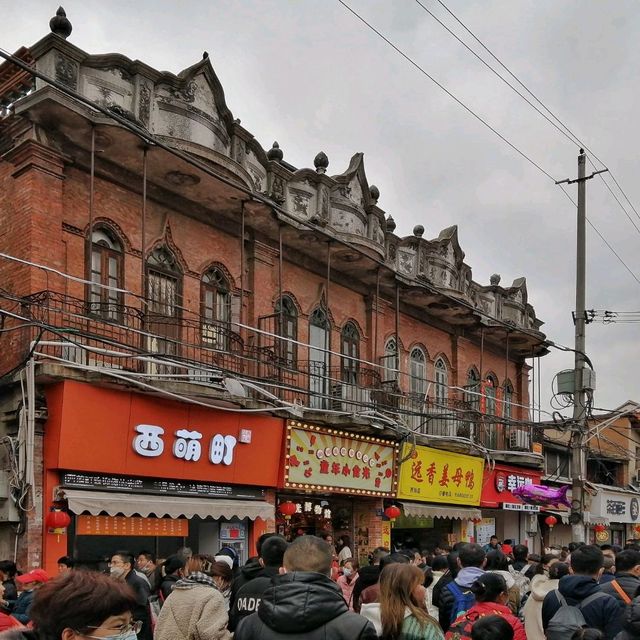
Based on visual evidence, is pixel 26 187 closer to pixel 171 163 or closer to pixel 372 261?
pixel 171 163

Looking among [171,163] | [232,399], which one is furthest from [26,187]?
[232,399]

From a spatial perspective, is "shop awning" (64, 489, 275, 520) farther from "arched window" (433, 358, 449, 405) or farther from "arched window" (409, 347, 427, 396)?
"arched window" (433, 358, 449, 405)

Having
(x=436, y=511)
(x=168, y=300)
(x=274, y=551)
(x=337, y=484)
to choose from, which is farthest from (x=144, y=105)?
(x=436, y=511)

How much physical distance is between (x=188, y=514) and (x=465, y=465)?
11599 millimetres

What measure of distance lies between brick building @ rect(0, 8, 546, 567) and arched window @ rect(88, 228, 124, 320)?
38mm

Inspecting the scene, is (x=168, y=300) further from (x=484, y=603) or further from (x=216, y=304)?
(x=484, y=603)

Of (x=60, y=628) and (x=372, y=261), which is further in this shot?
(x=372, y=261)

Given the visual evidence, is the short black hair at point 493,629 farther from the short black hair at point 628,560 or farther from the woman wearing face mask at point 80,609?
the short black hair at point 628,560

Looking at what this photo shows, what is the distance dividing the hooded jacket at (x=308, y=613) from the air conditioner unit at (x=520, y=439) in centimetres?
2483

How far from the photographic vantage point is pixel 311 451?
1978 cm

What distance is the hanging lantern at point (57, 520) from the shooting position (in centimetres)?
1382

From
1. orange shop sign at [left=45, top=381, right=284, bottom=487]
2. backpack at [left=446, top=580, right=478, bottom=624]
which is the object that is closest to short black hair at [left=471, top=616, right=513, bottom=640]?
backpack at [left=446, top=580, right=478, bottom=624]

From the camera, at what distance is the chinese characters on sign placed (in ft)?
52.0

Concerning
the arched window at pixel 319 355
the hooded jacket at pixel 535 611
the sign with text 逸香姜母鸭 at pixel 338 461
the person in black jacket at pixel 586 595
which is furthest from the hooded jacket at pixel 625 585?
the arched window at pixel 319 355
